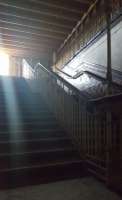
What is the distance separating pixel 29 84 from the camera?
24.5ft

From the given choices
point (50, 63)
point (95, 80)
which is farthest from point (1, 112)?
point (50, 63)

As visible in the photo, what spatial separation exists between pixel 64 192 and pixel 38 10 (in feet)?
16.9

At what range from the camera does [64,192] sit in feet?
9.55

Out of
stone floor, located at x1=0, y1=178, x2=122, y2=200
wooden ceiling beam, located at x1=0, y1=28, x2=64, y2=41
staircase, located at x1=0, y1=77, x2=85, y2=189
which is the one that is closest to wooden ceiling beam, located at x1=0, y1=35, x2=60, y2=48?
wooden ceiling beam, located at x1=0, y1=28, x2=64, y2=41

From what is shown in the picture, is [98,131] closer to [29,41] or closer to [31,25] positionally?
[31,25]

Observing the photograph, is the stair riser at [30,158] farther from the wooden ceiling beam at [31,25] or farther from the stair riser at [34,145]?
the wooden ceiling beam at [31,25]

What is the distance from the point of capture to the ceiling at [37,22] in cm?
623

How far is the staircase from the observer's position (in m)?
3.25

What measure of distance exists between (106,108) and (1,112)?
2.59 metres

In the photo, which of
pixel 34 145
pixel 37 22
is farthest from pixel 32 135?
pixel 37 22

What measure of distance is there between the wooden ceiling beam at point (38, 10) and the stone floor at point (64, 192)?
4826 mm

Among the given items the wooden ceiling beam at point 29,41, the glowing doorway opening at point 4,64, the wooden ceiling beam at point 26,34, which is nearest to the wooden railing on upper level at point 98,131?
the wooden ceiling beam at point 26,34

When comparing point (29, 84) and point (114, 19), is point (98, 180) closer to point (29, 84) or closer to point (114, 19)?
point (114, 19)

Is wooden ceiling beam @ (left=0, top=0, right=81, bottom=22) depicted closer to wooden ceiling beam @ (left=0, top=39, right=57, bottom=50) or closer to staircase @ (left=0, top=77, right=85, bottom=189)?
wooden ceiling beam @ (left=0, top=39, right=57, bottom=50)
